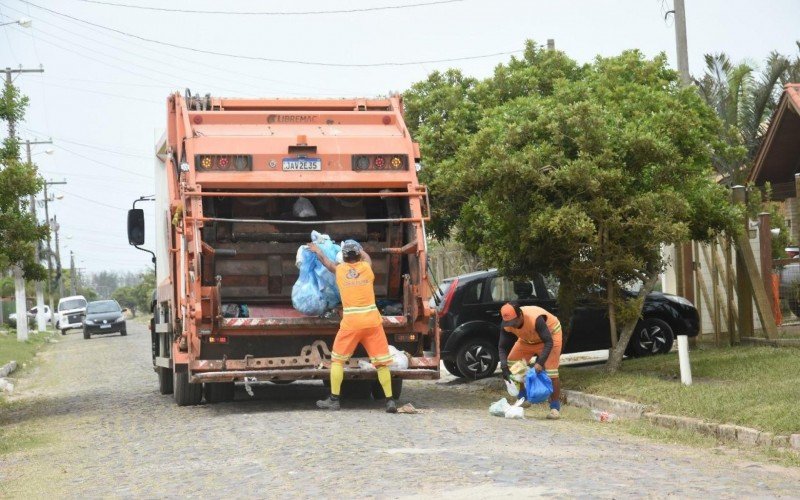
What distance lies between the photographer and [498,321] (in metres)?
17.3

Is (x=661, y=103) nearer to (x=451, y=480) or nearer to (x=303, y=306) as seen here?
(x=303, y=306)

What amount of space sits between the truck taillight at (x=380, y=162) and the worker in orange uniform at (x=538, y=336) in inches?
79.5

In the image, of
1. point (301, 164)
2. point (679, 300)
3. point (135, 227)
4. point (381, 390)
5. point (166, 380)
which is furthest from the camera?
point (679, 300)

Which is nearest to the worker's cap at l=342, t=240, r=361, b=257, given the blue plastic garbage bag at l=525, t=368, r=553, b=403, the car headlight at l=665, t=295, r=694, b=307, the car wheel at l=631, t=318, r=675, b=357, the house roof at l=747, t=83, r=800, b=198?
the blue plastic garbage bag at l=525, t=368, r=553, b=403

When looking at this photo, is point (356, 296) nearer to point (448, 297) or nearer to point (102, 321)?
point (448, 297)

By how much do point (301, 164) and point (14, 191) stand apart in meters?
4.14

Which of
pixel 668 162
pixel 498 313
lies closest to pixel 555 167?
pixel 668 162

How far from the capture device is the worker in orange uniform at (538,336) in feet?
41.3

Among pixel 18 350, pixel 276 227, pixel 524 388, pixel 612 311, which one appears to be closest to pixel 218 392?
pixel 276 227

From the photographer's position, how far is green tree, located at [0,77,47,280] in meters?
15.0

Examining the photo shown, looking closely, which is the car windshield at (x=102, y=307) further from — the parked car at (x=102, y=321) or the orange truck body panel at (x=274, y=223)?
the orange truck body panel at (x=274, y=223)

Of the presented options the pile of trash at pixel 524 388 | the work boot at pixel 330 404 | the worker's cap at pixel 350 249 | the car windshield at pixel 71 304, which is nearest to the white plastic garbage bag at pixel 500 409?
the pile of trash at pixel 524 388

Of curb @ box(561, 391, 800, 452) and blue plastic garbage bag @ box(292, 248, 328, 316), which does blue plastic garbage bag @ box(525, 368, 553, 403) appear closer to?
curb @ box(561, 391, 800, 452)

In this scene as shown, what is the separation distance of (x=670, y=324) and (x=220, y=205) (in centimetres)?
758
